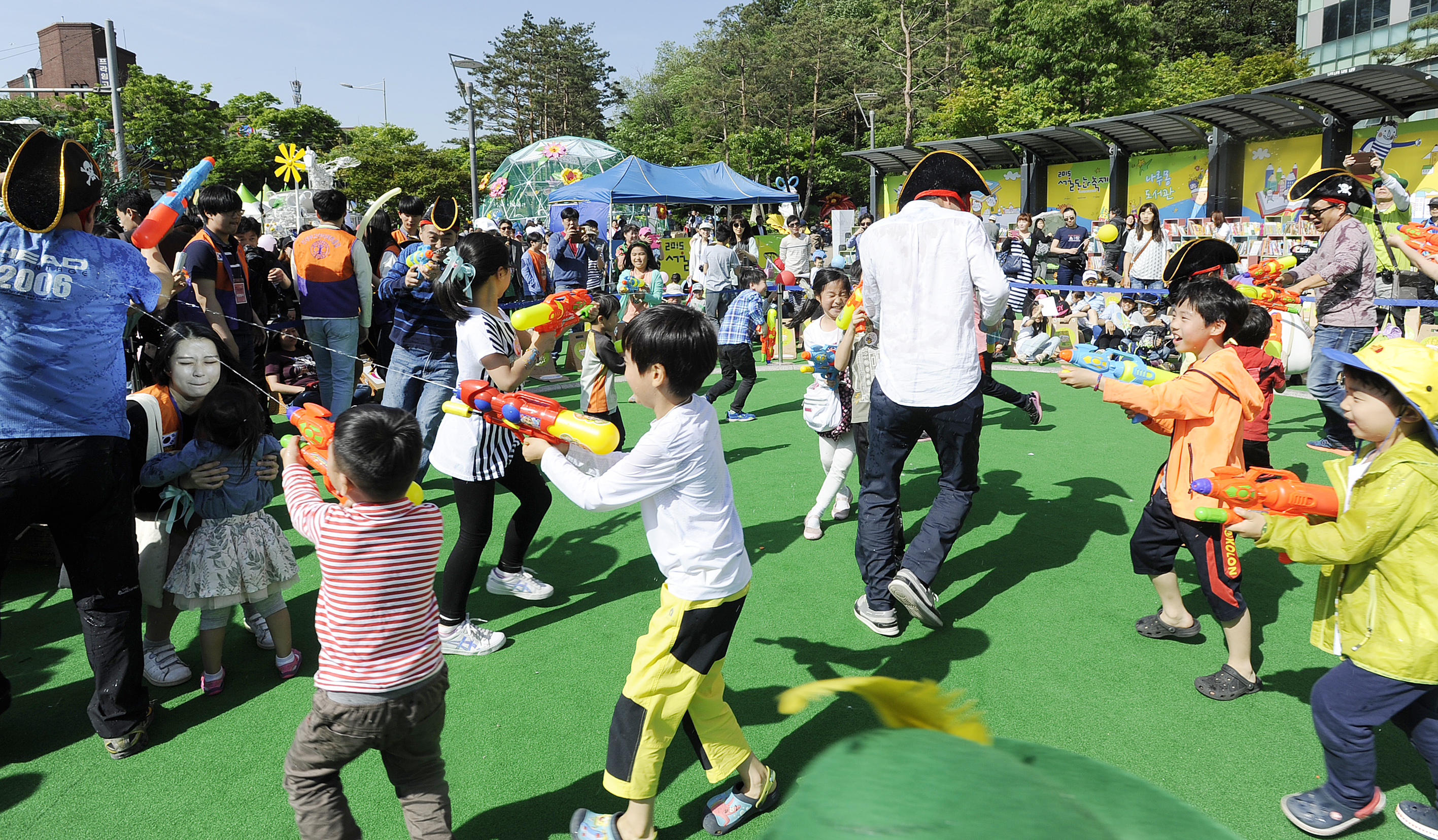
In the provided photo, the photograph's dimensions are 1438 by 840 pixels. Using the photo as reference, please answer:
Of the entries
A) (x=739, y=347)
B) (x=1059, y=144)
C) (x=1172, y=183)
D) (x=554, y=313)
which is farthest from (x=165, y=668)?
(x=1059, y=144)

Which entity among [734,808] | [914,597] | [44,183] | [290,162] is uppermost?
[290,162]

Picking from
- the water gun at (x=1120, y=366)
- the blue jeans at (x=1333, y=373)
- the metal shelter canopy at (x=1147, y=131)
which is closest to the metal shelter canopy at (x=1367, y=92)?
the metal shelter canopy at (x=1147, y=131)

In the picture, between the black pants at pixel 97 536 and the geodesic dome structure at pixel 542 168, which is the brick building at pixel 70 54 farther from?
the black pants at pixel 97 536

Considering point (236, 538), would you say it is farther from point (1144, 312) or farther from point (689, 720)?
point (1144, 312)

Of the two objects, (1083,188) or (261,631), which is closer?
(261,631)

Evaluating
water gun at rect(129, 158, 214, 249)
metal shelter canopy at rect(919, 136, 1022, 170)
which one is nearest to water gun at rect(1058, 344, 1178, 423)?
water gun at rect(129, 158, 214, 249)

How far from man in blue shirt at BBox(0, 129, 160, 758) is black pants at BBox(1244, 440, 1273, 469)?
5.01 metres

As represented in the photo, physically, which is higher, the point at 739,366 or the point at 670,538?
the point at 739,366

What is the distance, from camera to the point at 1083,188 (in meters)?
18.7

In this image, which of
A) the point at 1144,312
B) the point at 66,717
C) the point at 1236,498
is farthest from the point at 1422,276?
the point at 66,717

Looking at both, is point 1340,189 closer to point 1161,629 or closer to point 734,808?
point 1161,629

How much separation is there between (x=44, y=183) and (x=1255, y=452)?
211 inches

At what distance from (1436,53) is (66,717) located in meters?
41.1

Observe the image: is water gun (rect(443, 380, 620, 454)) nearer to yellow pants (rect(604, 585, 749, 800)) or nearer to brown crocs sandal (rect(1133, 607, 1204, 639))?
yellow pants (rect(604, 585, 749, 800))
